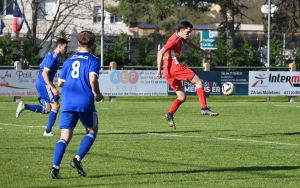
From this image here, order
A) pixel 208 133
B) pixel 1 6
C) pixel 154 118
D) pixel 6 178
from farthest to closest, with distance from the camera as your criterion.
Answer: pixel 1 6 → pixel 154 118 → pixel 208 133 → pixel 6 178

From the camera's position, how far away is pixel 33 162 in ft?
32.4

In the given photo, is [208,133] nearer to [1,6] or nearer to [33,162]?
[33,162]

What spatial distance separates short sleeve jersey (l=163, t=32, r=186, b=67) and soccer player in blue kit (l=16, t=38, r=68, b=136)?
2.32m

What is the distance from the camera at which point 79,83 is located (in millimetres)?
8461

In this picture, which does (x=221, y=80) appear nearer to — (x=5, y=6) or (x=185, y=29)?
(x=185, y=29)

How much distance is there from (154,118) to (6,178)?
11.1 meters

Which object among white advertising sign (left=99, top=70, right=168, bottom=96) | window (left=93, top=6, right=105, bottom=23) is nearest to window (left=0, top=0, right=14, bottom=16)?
window (left=93, top=6, right=105, bottom=23)

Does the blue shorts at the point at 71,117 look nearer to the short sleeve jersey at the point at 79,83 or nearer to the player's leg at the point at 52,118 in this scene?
the short sleeve jersey at the point at 79,83

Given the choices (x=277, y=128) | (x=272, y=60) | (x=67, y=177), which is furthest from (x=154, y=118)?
(x=272, y=60)

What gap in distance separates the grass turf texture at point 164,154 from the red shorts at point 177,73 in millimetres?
1062

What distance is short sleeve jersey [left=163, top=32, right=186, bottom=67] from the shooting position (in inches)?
580

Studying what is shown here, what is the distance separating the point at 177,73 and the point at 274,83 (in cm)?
1595

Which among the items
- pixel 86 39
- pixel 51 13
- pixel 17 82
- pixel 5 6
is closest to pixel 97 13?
pixel 5 6

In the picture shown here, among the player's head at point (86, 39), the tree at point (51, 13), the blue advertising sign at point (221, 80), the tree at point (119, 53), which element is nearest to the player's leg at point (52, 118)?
the player's head at point (86, 39)
